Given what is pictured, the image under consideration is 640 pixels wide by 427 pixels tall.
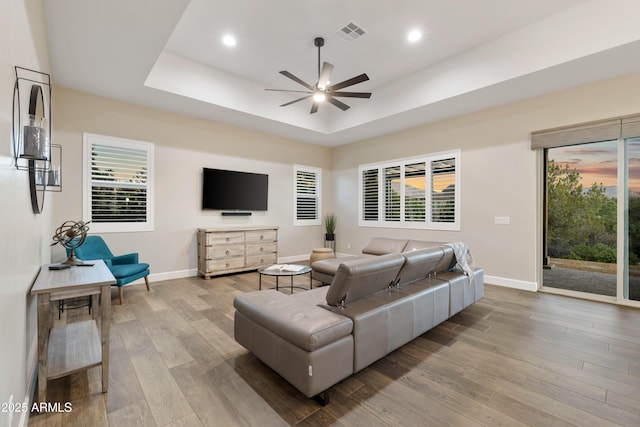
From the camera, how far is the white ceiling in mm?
3092

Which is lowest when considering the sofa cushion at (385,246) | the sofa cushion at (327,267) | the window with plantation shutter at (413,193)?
the sofa cushion at (327,267)

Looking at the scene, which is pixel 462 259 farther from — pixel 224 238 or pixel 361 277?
pixel 224 238

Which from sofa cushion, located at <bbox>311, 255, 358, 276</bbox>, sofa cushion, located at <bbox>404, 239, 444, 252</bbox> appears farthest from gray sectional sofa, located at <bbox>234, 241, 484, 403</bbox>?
sofa cushion, located at <bbox>404, 239, 444, 252</bbox>

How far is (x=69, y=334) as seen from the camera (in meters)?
2.45

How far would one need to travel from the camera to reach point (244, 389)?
2.00m

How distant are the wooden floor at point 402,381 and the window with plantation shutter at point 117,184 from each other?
6.34ft

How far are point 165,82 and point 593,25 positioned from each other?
565cm

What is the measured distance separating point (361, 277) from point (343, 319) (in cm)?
33

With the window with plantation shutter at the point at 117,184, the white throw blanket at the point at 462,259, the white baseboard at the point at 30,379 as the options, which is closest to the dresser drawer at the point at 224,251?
the window with plantation shutter at the point at 117,184

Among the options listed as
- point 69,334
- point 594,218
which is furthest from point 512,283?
point 69,334

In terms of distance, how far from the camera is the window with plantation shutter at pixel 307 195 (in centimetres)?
720

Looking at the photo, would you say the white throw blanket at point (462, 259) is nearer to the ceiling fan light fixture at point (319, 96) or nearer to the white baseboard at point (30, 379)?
the ceiling fan light fixture at point (319, 96)

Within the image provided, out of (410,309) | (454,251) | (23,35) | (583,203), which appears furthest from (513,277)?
(23,35)

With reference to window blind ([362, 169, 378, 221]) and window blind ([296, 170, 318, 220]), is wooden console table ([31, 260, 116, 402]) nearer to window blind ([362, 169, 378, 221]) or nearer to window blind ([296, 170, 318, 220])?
window blind ([296, 170, 318, 220])
